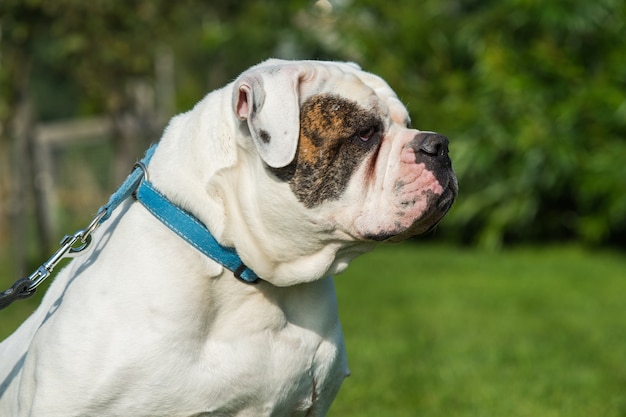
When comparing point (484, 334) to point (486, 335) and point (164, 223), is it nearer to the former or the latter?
point (486, 335)

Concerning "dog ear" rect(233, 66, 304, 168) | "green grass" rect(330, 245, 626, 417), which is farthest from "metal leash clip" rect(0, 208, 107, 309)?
"green grass" rect(330, 245, 626, 417)

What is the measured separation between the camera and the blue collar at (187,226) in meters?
3.06

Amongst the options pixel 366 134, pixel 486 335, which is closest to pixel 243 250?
pixel 366 134

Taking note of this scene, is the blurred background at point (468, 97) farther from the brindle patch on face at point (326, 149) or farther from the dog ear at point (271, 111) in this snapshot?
the dog ear at point (271, 111)

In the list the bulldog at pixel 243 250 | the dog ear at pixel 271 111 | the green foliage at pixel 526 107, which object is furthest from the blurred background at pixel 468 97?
the dog ear at pixel 271 111

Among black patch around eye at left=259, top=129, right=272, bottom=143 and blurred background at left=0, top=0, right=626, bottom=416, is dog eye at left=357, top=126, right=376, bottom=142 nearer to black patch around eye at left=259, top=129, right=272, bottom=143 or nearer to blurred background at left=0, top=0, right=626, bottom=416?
black patch around eye at left=259, top=129, right=272, bottom=143

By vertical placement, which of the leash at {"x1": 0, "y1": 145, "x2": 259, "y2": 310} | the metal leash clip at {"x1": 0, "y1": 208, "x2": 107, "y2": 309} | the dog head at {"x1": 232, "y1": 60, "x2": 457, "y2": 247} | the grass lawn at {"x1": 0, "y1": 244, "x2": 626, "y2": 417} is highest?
the dog head at {"x1": 232, "y1": 60, "x2": 457, "y2": 247}

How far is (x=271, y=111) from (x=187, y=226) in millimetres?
432

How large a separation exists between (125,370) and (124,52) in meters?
9.20

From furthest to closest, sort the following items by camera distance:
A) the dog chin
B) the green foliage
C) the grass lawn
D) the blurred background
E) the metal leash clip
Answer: the green foliage, the blurred background, the grass lawn, the metal leash clip, the dog chin

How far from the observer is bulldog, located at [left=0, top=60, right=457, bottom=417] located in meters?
2.96

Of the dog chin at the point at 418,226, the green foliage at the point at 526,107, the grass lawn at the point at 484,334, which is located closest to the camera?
the dog chin at the point at 418,226

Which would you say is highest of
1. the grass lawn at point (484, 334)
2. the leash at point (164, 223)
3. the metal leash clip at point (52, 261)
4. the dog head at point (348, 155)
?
the dog head at point (348, 155)

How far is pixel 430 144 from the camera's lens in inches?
122
